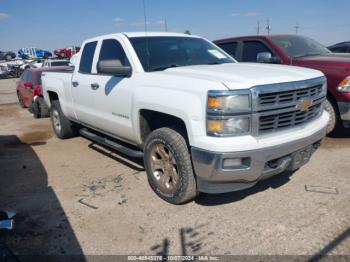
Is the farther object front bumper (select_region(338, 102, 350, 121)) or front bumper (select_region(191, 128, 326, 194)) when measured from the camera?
front bumper (select_region(338, 102, 350, 121))

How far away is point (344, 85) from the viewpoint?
18.4ft

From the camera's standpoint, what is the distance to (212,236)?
332cm

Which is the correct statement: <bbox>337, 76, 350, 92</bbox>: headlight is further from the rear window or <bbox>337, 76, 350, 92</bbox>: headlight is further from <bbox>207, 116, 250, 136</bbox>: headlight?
the rear window

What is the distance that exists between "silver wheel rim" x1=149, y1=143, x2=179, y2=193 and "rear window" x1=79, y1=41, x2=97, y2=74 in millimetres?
2175

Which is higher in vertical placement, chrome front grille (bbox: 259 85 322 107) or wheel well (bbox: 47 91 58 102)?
chrome front grille (bbox: 259 85 322 107)

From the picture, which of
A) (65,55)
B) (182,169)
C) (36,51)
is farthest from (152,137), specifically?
(36,51)

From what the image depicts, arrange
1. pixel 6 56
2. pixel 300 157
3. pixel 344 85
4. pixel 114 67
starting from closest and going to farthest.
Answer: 1. pixel 300 157
2. pixel 114 67
3. pixel 344 85
4. pixel 6 56

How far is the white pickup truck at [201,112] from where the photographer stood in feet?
10.6

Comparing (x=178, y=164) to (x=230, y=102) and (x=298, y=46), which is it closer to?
(x=230, y=102)

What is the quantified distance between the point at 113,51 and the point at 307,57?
12.1 ft

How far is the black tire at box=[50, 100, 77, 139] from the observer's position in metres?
6.99

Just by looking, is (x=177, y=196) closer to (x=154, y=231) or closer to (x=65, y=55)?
(x=154, y=231)

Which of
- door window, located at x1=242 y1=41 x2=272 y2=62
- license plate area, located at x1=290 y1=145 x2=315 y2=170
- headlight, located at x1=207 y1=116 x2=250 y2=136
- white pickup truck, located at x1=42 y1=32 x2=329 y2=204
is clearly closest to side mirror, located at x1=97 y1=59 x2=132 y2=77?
white pickup truck, located at x1=42 y1=32 x2=329 y2=204

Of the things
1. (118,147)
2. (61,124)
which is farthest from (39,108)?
(118,147)
